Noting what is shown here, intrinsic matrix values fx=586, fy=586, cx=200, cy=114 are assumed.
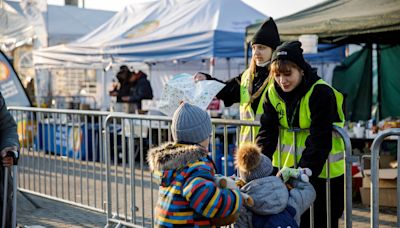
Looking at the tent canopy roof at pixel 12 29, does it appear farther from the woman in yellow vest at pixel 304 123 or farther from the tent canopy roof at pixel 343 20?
the woman in yellow vest at pixel 304 123

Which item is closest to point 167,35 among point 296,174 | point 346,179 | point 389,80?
point 389,80

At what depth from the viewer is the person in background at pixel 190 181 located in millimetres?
3076

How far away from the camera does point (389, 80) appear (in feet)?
42.3

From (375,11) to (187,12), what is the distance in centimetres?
661

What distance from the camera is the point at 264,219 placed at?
3352 mm

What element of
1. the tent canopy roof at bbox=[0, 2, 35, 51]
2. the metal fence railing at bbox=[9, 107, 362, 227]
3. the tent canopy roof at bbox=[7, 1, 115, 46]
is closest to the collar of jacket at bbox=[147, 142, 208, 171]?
the metal fence railing at bbox=[9, 107, 362, 227]

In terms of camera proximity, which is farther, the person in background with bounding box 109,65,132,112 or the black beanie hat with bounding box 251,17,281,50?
the person in background with bounding box 109,65,132,112

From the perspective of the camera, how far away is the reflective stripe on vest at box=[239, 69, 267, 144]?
444 centimetres

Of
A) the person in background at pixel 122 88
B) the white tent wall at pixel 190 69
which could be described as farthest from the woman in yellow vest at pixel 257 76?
the white tent wall at pixel 190 69

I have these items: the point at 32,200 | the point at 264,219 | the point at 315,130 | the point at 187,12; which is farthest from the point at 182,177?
the point at 187,12

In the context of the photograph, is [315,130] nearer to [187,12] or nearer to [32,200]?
[32,200]

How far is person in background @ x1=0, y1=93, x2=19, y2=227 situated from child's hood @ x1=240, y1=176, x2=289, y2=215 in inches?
91.2

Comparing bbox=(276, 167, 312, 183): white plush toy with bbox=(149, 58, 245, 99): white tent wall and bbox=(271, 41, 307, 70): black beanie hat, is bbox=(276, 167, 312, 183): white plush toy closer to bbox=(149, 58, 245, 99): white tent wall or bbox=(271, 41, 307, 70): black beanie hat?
bbox=(271, 41, 307, 70): black beanie hat

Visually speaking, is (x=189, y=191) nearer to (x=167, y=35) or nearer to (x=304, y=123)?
(x=304, y=123)
